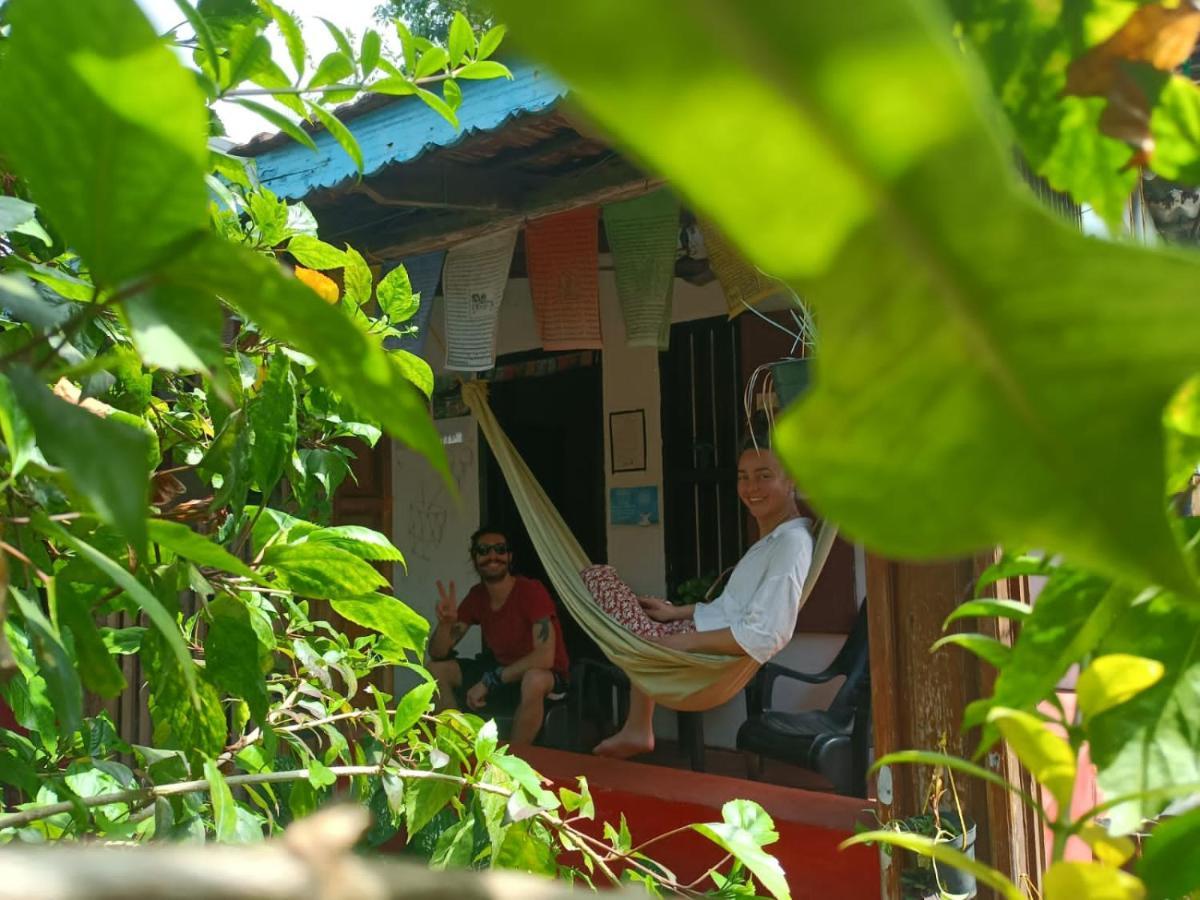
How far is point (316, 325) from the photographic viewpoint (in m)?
0.20

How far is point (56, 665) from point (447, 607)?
4.12 metres

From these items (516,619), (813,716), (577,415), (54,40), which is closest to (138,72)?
(54,40)

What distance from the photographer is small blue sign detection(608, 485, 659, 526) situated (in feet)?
14.1

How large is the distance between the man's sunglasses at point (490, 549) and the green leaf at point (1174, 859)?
13.1 feet

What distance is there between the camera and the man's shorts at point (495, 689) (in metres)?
3.91

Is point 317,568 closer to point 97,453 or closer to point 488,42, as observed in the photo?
point 97,453

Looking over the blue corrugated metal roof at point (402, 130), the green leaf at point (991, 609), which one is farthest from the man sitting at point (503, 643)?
the green leaf at point (991, 609)

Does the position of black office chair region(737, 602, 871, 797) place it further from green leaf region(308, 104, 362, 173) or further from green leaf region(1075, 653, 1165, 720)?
green leaf region(1075, 653, 1165, 720)

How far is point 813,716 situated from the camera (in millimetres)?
3057

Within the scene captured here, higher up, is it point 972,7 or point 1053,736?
point 972,7

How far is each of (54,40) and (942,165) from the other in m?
0.14

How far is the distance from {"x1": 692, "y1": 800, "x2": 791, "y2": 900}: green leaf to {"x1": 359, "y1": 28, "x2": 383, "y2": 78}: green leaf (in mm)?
529

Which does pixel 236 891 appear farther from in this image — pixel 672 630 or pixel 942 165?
pixel 672 630

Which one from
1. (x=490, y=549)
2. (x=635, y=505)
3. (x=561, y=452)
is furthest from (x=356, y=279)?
(x=561, y=452)
